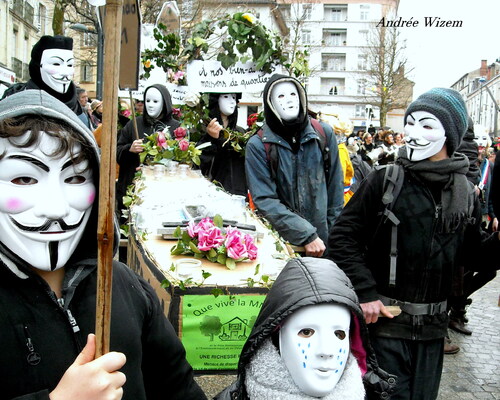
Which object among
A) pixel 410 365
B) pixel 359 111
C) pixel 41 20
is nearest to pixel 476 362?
pixel 410 365

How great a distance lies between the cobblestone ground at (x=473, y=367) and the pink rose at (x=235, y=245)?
165 cm

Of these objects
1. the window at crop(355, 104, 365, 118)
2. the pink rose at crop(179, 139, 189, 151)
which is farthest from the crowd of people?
the window at crop(355, 104, 365, 118)

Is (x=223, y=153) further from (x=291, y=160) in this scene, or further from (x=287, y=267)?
(x=287, y=267)

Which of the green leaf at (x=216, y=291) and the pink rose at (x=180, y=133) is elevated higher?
the pink rose at (x=180, y=133)

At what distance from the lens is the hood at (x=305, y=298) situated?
191 cm

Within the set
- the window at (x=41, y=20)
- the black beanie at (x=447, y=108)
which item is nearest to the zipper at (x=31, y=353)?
the black beanie at (x=447, y=108)

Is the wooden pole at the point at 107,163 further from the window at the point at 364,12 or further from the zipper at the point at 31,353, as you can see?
the window at the point at 364,12

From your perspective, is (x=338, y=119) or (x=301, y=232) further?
(x=338, y=119)

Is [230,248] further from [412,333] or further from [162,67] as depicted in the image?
[162,67]

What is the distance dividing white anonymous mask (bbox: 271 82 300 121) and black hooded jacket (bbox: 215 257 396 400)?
2248 millimetres

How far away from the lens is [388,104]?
140ft

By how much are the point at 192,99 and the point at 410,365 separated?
14.3 feet

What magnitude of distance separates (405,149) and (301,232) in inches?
40.9

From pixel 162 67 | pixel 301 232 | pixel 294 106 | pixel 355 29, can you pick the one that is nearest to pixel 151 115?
pixel 162 67
